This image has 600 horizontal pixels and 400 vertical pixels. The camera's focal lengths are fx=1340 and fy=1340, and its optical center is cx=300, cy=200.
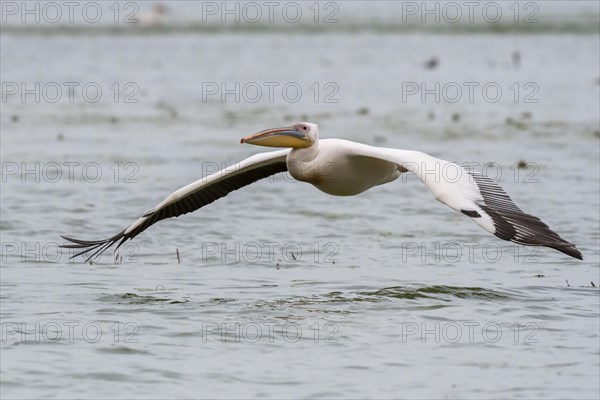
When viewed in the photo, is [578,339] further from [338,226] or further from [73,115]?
[73,115]

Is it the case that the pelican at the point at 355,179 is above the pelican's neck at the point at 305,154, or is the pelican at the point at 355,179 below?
below

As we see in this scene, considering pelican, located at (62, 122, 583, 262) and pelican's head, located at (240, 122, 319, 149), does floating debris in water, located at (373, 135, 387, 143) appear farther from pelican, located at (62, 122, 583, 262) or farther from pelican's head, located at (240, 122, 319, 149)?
pelican's head, located at (240, 122, 319, 149)

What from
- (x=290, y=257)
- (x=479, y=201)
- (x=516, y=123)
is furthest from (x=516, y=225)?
(x=516, y=123)

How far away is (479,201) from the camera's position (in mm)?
7773

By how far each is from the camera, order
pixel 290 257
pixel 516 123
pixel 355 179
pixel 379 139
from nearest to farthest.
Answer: pixel 355 179, pixel 290 257, pixel 379 139, pixel 516 123

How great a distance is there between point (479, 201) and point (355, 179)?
151 cm

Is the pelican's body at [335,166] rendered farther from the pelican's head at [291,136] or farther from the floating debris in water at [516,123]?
the floating debris in water at [516,123]

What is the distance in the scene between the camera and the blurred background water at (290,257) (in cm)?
765

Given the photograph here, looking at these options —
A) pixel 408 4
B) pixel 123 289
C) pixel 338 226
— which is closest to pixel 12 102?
pixel 338 226

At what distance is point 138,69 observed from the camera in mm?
30844

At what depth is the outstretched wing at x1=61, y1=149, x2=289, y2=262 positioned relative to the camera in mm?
9406

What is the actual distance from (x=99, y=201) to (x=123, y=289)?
4.11 m

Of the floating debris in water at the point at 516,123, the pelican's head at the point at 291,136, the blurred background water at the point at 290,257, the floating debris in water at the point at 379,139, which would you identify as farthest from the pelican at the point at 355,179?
the floating debris in water at the point at 516,123

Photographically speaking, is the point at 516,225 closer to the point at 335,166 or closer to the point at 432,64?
the point at 335,166
